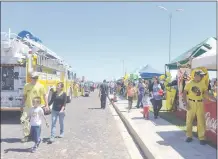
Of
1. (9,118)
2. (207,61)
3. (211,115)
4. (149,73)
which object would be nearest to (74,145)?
(211,115)

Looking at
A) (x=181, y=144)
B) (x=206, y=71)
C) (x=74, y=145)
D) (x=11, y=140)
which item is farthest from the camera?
(x=206, y=71)

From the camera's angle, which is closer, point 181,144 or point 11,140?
point 181,144

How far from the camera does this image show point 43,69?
13844mm

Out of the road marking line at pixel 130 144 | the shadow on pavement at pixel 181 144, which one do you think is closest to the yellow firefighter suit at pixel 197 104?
the shadow on pavement at pixel 181 144

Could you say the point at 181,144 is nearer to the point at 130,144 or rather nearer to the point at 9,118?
the point at 130,144

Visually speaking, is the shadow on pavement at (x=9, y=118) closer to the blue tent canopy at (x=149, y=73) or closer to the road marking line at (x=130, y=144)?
the road marking line at (x=130, y=144)

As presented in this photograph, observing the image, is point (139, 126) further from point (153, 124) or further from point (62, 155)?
point (62, 155)

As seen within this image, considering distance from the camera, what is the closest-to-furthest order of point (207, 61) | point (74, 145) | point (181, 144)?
point (181, 144) < point (74, 145) < point (207, 61)

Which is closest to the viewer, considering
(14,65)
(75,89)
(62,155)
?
(62,155)

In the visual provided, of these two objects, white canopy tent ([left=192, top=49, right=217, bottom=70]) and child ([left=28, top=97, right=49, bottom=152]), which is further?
white canopy tent ([left=192, top=49, right=217, bottom=70])

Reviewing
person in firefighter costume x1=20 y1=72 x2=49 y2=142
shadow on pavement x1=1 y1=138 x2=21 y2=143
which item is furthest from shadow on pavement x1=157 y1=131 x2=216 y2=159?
shadow on pavement x1=1 y1=138 x2=21 y2=143

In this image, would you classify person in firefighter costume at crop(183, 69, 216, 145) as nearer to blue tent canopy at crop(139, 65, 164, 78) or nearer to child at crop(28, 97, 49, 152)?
child at crop(28, 97, 49, 152)

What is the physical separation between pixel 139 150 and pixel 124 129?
11.0 ft

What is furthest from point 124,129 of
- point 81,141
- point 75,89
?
point 75,89
